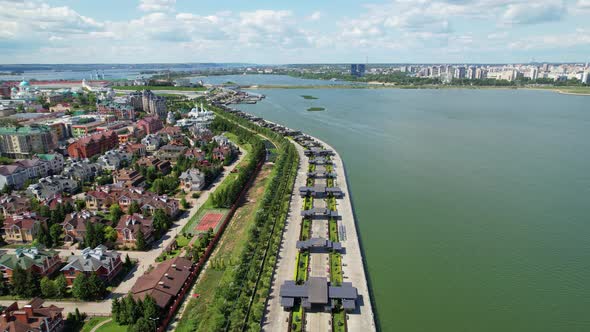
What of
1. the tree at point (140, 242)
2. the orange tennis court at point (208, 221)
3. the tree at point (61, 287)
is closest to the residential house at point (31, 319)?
the tree at point (61, 287)

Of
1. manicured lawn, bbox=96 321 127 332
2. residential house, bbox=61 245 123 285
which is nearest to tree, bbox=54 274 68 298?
residential house, bbox=61 245 123 285

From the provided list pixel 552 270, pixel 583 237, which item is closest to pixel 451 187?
pixel 583 237

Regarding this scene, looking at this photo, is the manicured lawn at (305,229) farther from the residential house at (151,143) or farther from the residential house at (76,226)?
the residential house at (151,143)

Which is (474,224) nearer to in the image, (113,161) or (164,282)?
(164,282)

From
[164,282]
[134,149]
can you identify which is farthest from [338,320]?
[134,149]

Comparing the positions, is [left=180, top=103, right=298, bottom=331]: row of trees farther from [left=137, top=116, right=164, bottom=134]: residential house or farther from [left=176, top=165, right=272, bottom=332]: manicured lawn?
[left=137, top=116, right=164, bottom=134]: residential house

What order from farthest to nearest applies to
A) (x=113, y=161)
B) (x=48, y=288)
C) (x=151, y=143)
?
(x=151, y=143)
(x=113, y=161)
(x=48, y=288)

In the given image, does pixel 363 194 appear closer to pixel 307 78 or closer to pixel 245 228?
pixel 245 228
